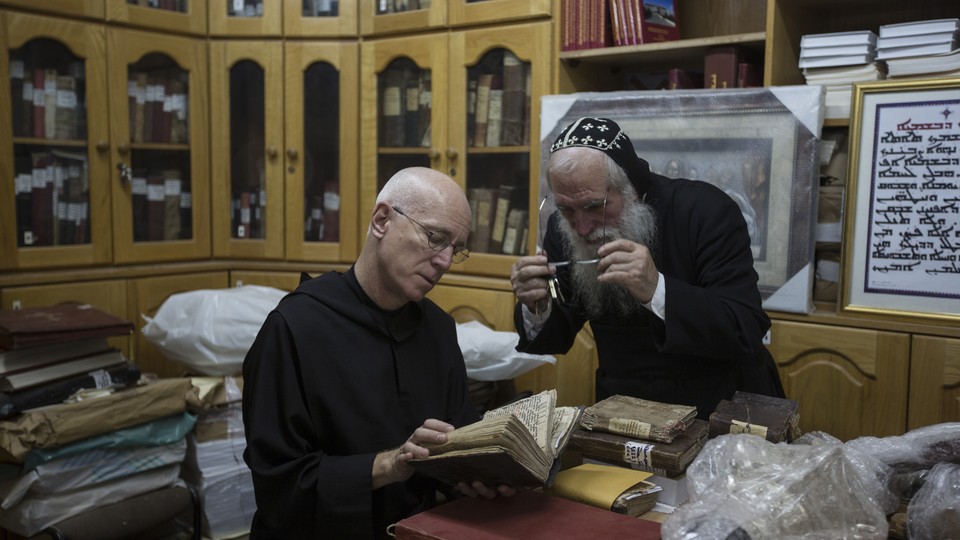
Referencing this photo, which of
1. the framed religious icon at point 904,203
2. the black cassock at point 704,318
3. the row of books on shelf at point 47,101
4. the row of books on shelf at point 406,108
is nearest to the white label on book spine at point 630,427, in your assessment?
the black cassock at point 704,318

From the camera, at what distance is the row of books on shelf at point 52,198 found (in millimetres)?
3020

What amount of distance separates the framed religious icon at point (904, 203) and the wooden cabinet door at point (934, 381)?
83mm

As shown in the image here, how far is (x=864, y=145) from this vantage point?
2.40 metres

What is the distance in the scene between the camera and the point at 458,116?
3248mm

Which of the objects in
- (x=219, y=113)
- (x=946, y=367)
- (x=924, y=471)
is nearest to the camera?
(x=924, y=471)

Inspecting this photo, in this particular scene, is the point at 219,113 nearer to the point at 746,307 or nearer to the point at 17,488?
the point at 17,488

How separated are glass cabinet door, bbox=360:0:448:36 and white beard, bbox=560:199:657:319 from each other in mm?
1585

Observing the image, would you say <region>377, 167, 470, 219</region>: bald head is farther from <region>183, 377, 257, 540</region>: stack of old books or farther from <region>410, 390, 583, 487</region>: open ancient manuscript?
<region>183, 377, 257, 540</region>: stack of old books

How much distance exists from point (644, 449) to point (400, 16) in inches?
97.3

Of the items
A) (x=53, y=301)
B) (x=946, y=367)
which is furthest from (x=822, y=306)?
(x=53, y=301)

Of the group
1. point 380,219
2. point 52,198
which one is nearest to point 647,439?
point 380,219

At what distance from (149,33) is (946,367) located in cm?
311

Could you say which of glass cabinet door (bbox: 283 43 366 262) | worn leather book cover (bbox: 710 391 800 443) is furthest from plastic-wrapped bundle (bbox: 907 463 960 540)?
glass cabinet door (bbox: 283 43 366 262)

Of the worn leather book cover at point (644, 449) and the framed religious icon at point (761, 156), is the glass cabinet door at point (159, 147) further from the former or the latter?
the worn leather book cover at point (644, 449)
